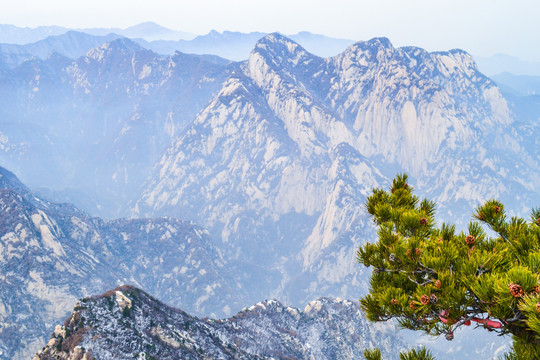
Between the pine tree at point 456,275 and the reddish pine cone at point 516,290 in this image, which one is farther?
the pine tree at point 456,275

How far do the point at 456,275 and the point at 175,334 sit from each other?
220 ft

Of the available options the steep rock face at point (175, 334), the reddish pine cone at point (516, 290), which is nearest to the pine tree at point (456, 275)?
the reddish pine cone at point (516, 290)

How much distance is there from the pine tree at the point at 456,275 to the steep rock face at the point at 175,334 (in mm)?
57339

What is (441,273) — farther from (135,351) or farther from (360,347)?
(360,347)

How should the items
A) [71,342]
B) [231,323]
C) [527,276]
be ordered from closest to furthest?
[527,276]
[71,342]
[231,323]

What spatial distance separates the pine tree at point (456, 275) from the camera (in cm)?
897

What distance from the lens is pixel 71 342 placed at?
190ft

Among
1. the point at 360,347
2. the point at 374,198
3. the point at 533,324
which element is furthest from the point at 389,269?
the point at 360,347

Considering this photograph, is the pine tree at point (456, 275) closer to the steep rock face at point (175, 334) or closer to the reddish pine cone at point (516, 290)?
the reddish pine cone at point (516, 290)

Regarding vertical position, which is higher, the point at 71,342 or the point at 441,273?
the point at 71,342

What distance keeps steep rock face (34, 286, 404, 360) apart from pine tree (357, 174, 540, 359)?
2257 inches

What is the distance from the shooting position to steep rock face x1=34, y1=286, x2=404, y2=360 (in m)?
58.5

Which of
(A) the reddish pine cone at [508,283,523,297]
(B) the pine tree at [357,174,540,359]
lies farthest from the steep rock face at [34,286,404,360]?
(A) the reddish pine cone at [508,283,523,297]

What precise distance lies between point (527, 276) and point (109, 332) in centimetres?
6578
